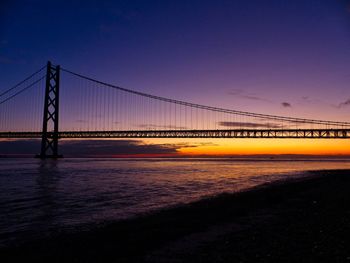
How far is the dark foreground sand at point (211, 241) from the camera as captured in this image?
498 cm

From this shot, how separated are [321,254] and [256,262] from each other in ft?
3.39

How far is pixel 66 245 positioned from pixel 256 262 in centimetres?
361

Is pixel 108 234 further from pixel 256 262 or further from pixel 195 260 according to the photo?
pixel 256 262

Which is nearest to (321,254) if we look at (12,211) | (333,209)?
(333,209)

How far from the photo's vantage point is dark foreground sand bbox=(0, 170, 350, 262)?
196 inches

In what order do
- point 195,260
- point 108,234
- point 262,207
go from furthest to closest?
1. point 262,207
2. point 108,234
3. point 195,260

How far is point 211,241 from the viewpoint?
601cm

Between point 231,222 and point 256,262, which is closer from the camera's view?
point 256,262

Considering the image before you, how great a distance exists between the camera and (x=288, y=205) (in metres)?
10.5

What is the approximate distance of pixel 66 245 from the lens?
614cm

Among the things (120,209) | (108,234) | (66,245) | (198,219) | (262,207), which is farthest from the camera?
(120,209)

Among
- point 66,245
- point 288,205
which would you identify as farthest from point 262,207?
point 66,245

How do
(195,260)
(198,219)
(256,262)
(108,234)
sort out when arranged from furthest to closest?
(198,219)
(108,234)
(195,260)
(256,262)

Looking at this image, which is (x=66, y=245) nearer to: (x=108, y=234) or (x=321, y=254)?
(x=108, y=234)
